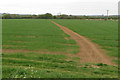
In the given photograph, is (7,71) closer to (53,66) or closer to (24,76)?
(24,76)

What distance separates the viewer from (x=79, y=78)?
6.84 m

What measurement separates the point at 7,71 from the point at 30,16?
13603cm

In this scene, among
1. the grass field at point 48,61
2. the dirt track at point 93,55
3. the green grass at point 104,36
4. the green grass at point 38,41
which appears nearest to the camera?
the grass field at point 48,61

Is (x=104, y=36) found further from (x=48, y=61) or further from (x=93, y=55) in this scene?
(x=48, y=61)

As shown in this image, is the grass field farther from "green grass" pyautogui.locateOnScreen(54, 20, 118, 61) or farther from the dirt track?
the dirt track

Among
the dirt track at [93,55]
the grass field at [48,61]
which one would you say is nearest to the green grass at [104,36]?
the grass field at [48,61]

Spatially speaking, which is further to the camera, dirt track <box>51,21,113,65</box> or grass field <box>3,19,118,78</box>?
dirt track <box>51,21,113,65</box>

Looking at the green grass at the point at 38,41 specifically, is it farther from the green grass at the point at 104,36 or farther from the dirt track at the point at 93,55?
the green grass at the point at 104,36

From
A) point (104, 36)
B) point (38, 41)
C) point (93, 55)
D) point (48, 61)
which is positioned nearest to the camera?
point (48, 61)

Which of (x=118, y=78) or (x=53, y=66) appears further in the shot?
(x=53, y=66)

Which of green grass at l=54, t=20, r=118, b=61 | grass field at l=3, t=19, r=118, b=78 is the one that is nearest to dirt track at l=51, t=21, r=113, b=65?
grass field at l=3, t=19, r=118, b=78

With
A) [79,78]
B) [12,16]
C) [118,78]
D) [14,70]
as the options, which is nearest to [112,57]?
[118,78]

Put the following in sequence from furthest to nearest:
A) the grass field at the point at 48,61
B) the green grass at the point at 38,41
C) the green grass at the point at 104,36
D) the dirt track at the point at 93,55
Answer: the green grass at the point at 104,36 < the green grass at the point at 38,41 < the dirt track at the point at 93,55 < the grass field at the point at 48,61

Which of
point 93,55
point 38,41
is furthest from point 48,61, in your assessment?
point 38,41
